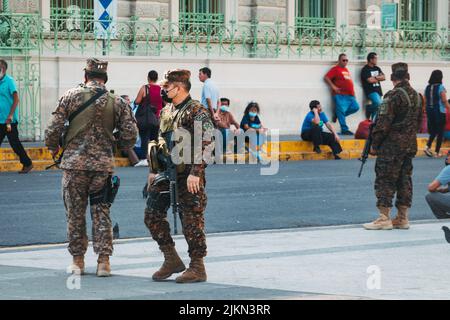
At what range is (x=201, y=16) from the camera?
1172 inches

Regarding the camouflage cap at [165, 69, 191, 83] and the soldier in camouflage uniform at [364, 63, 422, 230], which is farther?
the soldier in camouflage uniform at [364, 63, 422, 230]

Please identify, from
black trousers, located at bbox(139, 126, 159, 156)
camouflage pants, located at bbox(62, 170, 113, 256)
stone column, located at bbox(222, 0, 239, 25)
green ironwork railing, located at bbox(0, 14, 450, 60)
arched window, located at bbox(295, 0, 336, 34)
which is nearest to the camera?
camouflage pants, located at bbox(62, 170, 113, 256)

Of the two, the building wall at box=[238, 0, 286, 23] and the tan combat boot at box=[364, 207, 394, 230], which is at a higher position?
the building wall at box=[238, 0, 286, 23]

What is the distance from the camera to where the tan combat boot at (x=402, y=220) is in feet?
47.5

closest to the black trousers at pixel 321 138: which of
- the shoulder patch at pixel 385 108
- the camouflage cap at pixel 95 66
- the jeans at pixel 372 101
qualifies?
the jeans at pixel 372 101

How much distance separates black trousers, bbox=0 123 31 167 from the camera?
20641 millimetres

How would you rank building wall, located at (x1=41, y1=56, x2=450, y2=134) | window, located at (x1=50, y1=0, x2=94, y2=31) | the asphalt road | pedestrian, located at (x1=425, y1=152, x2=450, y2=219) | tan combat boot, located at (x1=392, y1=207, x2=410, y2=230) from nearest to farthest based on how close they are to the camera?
pedestrian, located at (x1=425, y1=152, x2=450, y2=219), tan combat boot, located at (x1=392, y1=207, x2=410, y2=230), the asphalt road, building wall, located at (x1=41, y1=56, x2=450, y2=134), window, located at (x1=50, y1=0, x2=94, y2=31)

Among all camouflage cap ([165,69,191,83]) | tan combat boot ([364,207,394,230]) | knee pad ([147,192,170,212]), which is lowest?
tan combat boot ([364,207,394,230])

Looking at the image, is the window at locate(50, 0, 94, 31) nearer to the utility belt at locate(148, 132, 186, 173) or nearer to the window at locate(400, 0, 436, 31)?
the window at locate(400, 0, 436, 31)

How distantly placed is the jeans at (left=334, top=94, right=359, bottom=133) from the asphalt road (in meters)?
5.94

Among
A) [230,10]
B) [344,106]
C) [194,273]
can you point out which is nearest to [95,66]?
[194,273]

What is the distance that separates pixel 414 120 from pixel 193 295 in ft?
17.3

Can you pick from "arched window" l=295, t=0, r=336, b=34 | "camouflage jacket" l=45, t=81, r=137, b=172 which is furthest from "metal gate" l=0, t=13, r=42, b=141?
"camouflage jacket" l=45, t=81, r=137, b=172
